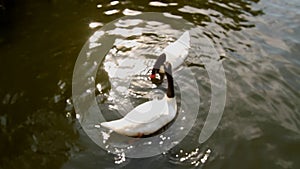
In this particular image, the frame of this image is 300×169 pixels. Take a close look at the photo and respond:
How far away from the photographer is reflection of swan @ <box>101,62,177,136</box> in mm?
5211

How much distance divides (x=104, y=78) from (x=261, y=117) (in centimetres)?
286

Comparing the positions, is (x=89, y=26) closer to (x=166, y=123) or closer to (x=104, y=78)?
(x=104, y=78)

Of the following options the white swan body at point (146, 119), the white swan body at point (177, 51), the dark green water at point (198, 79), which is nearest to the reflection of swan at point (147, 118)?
the white swan body at point (146, 119)

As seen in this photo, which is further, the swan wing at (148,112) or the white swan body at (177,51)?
the white swan body at (177,51)

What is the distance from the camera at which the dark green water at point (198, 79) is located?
17.5 ft

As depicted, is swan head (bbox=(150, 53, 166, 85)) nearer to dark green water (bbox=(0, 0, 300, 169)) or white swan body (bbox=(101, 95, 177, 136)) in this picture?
dark green water (bbox=(0, 0, 300, 169))

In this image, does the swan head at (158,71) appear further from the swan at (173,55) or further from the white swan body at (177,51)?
the white swan body at (177,51)

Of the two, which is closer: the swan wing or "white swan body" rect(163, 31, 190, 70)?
the swan wing

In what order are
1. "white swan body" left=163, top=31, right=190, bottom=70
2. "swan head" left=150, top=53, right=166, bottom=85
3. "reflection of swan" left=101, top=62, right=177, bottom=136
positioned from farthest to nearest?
"white swan body" left=163, top=31, right=190, bottom=70 < "swan head" left=150, top=53, right=166, bottom=85 < "reflection of swan" left=101, top=62, right=177, bottom=136

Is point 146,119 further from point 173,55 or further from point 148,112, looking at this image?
point 173,55

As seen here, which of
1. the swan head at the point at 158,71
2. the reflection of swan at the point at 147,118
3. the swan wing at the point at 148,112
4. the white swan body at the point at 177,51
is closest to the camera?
the reflection of swan at the point at 147,118

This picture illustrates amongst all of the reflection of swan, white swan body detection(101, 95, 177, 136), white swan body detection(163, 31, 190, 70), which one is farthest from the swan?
white swan body detection(101, 95, 177, 136)

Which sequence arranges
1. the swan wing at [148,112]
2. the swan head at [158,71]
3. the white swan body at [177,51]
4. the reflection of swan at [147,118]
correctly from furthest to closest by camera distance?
the white swan body at [177,51], the swan head at [158,71], the swan wing at [148,112], the reflection of swan at [147,118]

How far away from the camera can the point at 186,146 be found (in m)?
5.44
